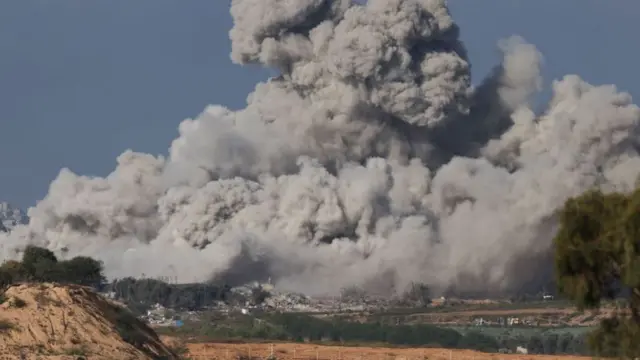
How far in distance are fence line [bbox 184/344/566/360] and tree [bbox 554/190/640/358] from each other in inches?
827

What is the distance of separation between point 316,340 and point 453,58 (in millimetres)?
30566

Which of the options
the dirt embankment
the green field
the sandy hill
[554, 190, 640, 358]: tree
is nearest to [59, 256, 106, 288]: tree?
the dirt embankment

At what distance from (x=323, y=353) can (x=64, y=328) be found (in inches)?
593

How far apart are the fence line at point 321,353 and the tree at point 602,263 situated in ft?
68.9

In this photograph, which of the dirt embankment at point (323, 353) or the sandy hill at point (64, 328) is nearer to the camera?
the sandy hill at point (64, 328)

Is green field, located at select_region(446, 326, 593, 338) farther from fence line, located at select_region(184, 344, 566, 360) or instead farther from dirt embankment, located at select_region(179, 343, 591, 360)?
fence line, located at select_region(184, 344, 566, 360)

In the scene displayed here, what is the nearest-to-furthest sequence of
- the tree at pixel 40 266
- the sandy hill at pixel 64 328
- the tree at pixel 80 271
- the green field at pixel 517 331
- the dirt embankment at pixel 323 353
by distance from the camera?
the sandy hill at pixel 64 328
the dirt embankment at pixel 323 353
the tree at pixel 40 266
the tree at pixel 80 271
the green field at pixel 517 331

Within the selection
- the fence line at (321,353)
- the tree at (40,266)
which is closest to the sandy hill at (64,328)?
the fence line at (321,353)

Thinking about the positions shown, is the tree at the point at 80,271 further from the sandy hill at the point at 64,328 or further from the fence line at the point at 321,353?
the sandy hill at the point at 64,328

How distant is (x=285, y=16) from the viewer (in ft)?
285

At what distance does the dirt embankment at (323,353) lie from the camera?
148 ft

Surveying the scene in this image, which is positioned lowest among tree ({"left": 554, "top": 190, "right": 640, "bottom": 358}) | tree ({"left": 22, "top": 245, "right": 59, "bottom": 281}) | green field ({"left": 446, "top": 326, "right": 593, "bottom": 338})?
tree ({"left": 554, "top": 190, "right": 640, "bottom": 358})

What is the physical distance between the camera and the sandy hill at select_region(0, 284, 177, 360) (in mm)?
33000

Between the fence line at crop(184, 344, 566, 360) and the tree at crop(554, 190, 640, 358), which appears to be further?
the fence line at crop(184, 344, 566, 360)
